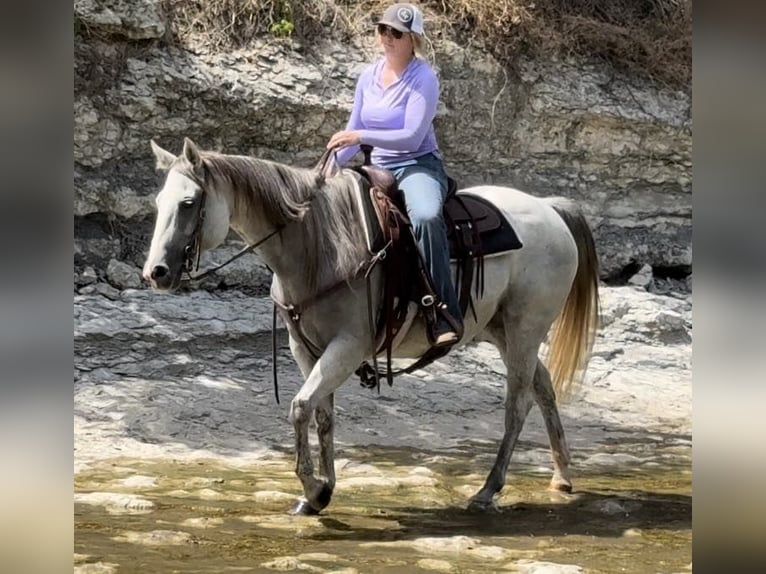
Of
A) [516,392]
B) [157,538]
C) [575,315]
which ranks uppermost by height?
[575,315]

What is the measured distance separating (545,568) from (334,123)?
644 cm

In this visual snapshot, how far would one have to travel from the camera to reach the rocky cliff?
9133 millimetres

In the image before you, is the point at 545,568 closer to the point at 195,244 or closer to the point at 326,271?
the point at 326,271

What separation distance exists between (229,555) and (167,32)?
6.57 metres

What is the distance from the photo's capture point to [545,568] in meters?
3.92

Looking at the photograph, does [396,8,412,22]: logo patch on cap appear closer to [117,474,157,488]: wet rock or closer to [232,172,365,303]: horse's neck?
[232,172,365,303]: horse's neck

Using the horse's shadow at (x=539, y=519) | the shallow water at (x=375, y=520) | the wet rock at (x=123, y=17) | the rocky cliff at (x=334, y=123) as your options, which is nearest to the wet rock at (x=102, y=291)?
the rocky cliff at (x=334, y=123)

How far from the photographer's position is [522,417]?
5402mm

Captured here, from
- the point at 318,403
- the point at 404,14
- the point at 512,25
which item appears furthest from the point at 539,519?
the point at 512,25

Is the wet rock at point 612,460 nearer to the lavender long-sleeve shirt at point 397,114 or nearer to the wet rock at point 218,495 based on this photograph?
the wet rock at point 218,495

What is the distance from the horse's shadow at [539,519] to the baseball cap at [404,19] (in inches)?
85.4

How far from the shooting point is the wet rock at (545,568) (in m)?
3.89
